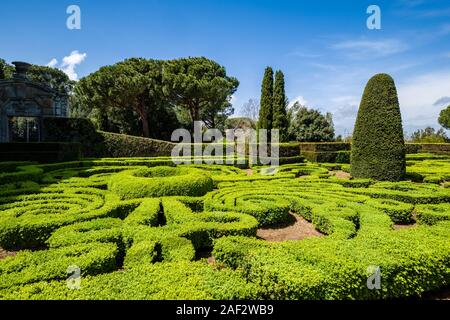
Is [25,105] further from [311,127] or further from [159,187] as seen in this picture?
[311,127]

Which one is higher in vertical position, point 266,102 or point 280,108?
point 266,102

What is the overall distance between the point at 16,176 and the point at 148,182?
18.9 feet

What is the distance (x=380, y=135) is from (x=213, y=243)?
365 inches

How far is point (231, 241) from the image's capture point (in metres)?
5.14

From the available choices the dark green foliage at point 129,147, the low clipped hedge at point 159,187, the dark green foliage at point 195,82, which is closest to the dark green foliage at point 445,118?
the dark green foliage at point 195,82

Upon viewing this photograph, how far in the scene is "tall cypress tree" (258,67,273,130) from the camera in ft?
80.8

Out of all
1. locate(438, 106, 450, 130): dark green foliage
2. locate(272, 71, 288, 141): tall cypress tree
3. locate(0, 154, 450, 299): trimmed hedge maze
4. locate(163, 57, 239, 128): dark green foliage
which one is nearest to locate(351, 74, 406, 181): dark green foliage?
locate(0, 154, 450, 299): trimmed hedge maze

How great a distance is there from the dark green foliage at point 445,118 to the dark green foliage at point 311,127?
3325 centimetres

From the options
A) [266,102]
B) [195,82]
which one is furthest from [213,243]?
[195,82]

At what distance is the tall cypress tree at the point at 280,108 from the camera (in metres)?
24.1

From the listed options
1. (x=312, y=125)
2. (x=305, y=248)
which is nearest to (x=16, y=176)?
(x=305, y=248)

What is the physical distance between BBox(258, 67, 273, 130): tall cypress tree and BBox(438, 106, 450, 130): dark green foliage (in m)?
42.8

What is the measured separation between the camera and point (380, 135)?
12023 mm

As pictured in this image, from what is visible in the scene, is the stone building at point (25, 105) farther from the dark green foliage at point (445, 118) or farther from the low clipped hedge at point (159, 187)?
the dark green foliage at point (445, 118)
